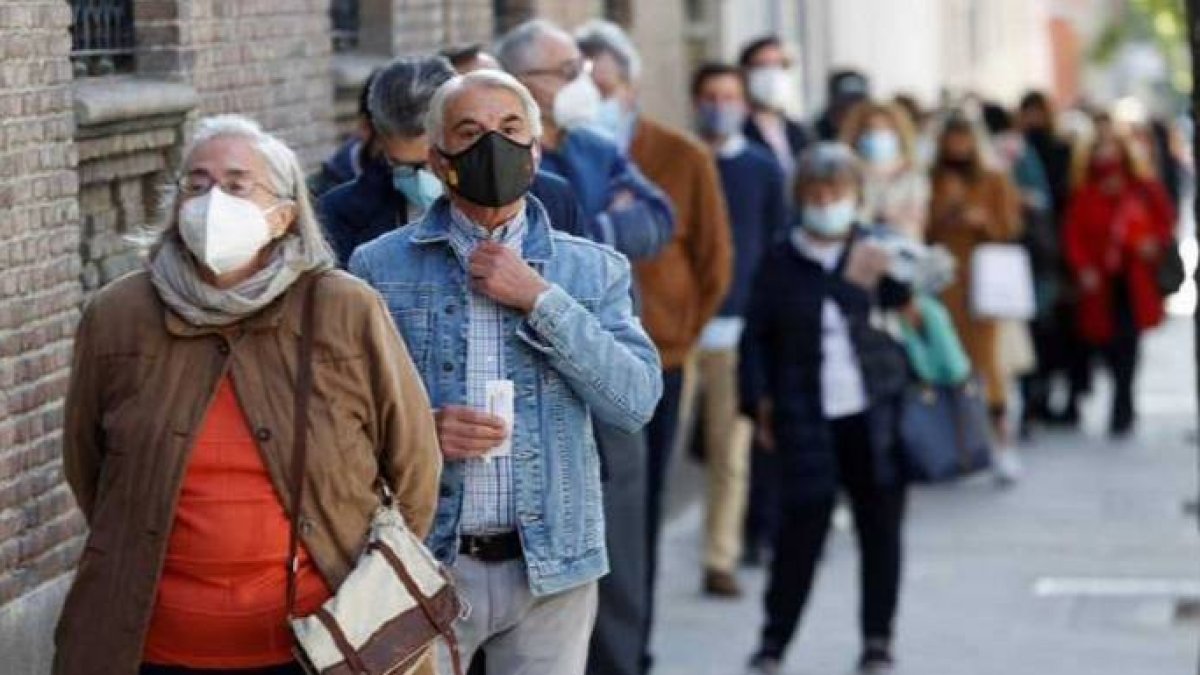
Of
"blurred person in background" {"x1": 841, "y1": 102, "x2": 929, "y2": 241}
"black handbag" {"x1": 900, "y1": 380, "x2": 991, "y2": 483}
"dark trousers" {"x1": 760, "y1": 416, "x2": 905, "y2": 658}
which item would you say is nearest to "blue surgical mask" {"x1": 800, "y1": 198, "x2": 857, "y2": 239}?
"dark trousers" {"x1": 760, "y1": 416, "x2": 905, "y2": 658}

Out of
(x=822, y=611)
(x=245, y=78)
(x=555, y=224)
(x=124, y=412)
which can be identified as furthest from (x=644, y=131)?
(x=124, y=412)

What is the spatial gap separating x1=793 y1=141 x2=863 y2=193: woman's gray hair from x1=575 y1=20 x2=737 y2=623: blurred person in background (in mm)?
307

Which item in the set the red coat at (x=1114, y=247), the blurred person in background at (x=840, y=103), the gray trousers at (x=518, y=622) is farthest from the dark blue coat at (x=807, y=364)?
the red coat at (x=1114, y=247)

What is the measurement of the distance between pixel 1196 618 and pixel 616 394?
665 centimetres

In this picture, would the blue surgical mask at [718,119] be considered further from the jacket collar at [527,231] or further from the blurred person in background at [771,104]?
the jacket collar at [527,231]

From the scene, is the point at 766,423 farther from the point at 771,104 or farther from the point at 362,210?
the point at 771,104

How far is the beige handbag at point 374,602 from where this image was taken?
5980 millimetres

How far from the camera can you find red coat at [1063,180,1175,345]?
1920cm

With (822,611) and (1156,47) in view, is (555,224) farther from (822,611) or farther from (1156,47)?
(1156,47)

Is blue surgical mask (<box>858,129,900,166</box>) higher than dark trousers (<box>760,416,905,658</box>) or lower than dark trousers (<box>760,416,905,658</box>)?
higher

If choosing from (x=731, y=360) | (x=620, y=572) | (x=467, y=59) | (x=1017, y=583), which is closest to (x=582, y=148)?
(x=467, y=59)

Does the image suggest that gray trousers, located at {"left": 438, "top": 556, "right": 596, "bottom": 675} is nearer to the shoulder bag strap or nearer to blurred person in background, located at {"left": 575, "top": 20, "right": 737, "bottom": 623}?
the shoulder bag strap

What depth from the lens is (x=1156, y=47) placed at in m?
59.2

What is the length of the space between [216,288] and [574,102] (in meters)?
2.92
